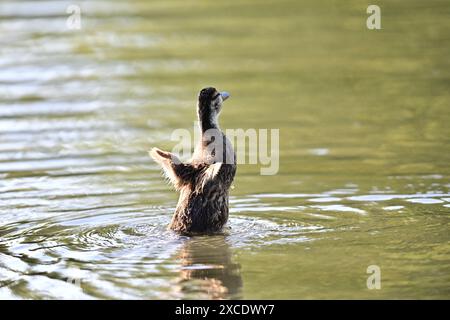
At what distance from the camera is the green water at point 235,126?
31.5ft

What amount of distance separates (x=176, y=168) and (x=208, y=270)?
1376mm

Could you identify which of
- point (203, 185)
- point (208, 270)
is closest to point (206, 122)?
point (203, 185)

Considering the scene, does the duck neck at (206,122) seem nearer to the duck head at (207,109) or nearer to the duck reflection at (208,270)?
the duck head at (207,109)

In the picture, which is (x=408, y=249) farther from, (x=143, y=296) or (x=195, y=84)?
(x=195, y=84)

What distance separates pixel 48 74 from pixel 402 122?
6126 millimetres

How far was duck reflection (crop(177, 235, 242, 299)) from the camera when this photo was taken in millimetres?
9102

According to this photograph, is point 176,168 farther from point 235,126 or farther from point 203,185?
point 235,126

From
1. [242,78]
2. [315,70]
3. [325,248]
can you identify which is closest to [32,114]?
[242,78]

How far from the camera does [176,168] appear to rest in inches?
423

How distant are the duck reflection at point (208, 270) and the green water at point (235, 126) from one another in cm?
2

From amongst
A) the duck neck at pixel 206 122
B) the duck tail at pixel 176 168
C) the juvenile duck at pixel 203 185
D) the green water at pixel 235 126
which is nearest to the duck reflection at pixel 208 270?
the green water at pixel 235 126

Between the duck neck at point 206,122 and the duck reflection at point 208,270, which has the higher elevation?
the duck neck at point 206,122

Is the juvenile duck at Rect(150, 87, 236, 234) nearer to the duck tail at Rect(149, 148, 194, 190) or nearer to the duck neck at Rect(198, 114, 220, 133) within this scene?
the duck tail at Rect(149, 148, 194, 190)
